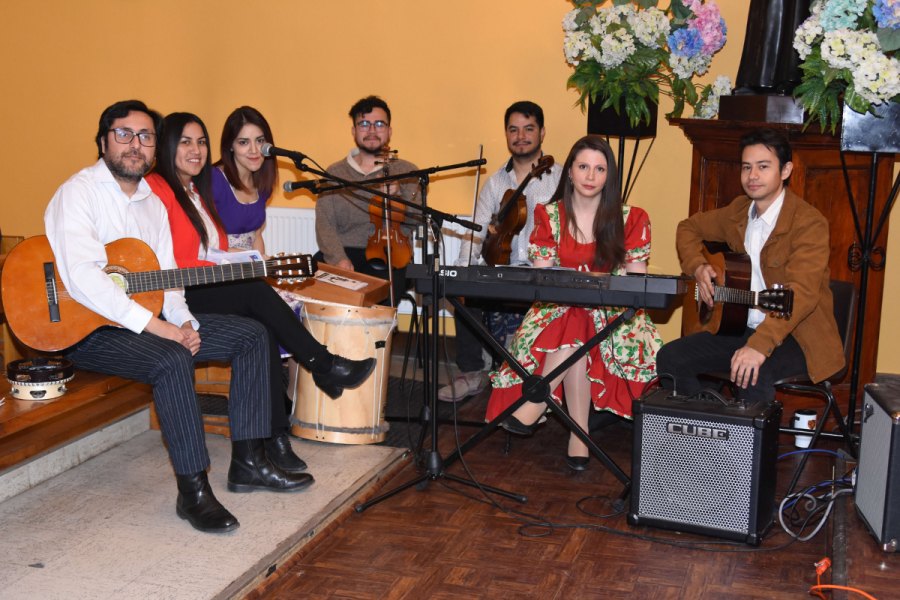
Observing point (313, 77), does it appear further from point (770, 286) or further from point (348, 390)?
point (770, 286)

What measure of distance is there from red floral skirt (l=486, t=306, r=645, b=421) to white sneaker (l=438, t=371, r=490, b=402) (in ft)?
2.51

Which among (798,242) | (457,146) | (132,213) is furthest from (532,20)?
(132,213)

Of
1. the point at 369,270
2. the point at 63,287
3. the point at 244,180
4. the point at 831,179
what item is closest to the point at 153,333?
the point at 63,287

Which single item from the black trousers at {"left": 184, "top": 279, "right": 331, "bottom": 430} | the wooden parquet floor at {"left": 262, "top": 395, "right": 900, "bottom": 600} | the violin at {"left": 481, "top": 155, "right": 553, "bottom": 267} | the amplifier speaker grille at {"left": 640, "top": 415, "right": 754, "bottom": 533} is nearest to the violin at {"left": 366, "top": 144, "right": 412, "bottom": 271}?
the violin at {"left": 481, "top": 155, "right": 553, "bottom": 267}

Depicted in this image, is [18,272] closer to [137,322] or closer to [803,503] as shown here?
[137,322]

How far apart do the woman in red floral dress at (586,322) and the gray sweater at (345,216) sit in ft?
3.86

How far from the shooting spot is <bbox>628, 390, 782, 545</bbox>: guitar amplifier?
2.45 m

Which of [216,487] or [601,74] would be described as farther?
[601,74]

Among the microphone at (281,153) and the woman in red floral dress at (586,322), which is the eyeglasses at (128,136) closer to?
the microphone at (281,153)

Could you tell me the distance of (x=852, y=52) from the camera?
2.98 metres

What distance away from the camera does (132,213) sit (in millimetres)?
2730

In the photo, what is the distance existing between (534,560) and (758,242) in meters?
1.52

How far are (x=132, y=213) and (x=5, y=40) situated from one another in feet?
12.3

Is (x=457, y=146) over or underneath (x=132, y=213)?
over
